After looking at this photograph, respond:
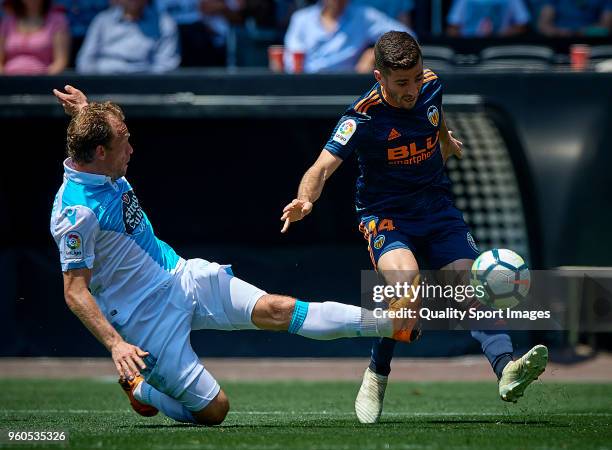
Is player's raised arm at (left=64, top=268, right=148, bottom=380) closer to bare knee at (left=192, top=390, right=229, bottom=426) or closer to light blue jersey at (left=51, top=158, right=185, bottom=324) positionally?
light blue jersey at (left=51, top=158, right=185, bottom=324)

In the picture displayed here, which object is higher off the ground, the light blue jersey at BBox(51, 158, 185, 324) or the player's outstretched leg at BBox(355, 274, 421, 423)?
the light blue jersey at BBox(51, 158, 185, 324)

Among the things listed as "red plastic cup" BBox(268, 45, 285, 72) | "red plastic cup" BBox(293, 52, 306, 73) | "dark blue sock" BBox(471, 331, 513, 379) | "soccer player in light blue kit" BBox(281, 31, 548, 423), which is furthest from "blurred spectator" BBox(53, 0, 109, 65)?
"dark blue sock" BBox(471, 331, 513, 379)

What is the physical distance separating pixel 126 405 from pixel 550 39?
622 centimetres

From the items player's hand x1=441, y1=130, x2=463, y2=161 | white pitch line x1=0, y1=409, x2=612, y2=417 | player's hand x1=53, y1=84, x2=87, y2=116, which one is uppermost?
player's hand x1=53, y1=84, x2=87, y2=116

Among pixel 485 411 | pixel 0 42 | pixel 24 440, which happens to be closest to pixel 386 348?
pixel 485 411

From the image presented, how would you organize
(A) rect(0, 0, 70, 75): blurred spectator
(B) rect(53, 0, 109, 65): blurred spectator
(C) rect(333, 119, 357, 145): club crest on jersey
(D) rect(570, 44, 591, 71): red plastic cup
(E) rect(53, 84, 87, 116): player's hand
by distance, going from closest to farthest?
(E) rect(53, 84, 87, 116): player's hand
(C) rect(333, 119, 357, 145): club crest on jersey
(D) rect(570, 44, 591, 71): red plastic cup
(A) rect(0, 0, 70, 75): blurred spectator
(B) rect(53, 0, 109, 65): blurred spectator

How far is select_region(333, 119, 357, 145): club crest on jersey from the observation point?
251 inches

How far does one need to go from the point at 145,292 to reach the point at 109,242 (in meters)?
0.37

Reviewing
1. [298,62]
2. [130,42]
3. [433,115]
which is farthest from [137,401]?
[130,42]

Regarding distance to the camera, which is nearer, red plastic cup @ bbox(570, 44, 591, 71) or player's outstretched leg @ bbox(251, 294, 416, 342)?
player's outstretched leg @ bbox(251, 294, 416, 342)

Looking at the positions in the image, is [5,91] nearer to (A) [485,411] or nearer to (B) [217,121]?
(B) [217,121]

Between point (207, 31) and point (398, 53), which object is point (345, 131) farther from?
point (207, 31)

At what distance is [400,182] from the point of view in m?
6.59

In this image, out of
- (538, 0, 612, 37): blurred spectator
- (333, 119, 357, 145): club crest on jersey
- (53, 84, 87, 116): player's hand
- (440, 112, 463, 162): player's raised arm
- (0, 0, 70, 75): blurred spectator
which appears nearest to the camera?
(53, 84, 87, 116): player's hand
